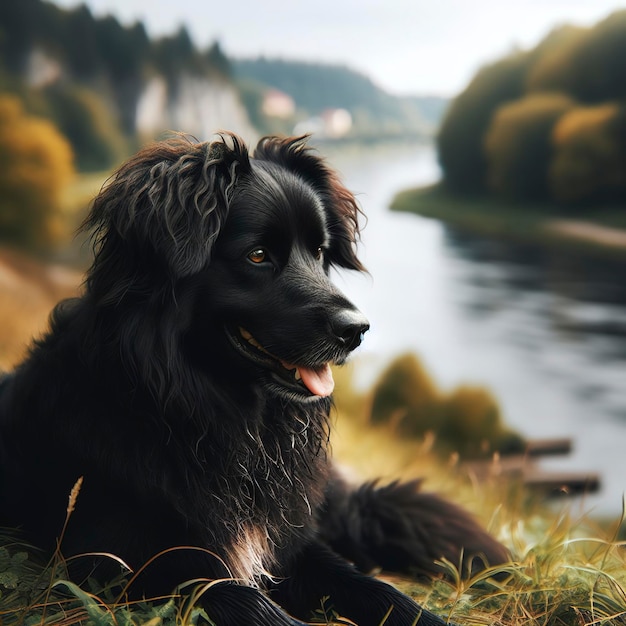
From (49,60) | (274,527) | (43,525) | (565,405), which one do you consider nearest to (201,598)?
(274,527)

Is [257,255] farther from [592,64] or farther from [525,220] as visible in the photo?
[592,64]

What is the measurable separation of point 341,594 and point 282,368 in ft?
2.82

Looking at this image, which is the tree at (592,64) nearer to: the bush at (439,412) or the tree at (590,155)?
the tree at (590,155)

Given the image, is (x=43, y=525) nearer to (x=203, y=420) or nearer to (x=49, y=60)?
(x=203, y=420)

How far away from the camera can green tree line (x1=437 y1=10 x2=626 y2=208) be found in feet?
20.0

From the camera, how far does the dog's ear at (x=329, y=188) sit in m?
2.80

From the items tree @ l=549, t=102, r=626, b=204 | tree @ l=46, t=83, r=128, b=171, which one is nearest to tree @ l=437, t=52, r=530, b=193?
tree @ l=549, t=102, r=626, b=204

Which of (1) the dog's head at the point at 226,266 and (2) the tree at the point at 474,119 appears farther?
(2) the tree at the point at 474,119

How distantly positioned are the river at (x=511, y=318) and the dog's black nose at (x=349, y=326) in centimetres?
341

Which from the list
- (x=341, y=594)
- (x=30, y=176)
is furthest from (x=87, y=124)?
(x=341, y=594)

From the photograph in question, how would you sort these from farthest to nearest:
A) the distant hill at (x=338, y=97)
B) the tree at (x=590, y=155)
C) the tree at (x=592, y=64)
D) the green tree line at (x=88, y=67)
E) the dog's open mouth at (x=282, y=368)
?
the green tree line at (x=88, y=67) → the distant hill at (x=338, y=97) → the tree at (x=592, y=64) → the tree at (x=590, y=155) → the dog's open mouth at (x=282, y=368)

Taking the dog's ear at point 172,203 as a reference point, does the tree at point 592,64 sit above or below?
above

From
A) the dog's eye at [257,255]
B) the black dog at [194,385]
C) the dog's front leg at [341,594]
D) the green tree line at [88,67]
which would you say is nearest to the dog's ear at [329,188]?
the black dog at [194,385]

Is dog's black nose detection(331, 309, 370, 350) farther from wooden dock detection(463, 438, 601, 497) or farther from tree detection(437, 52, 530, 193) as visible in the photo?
tree detection(437, 52, 530, 193)
